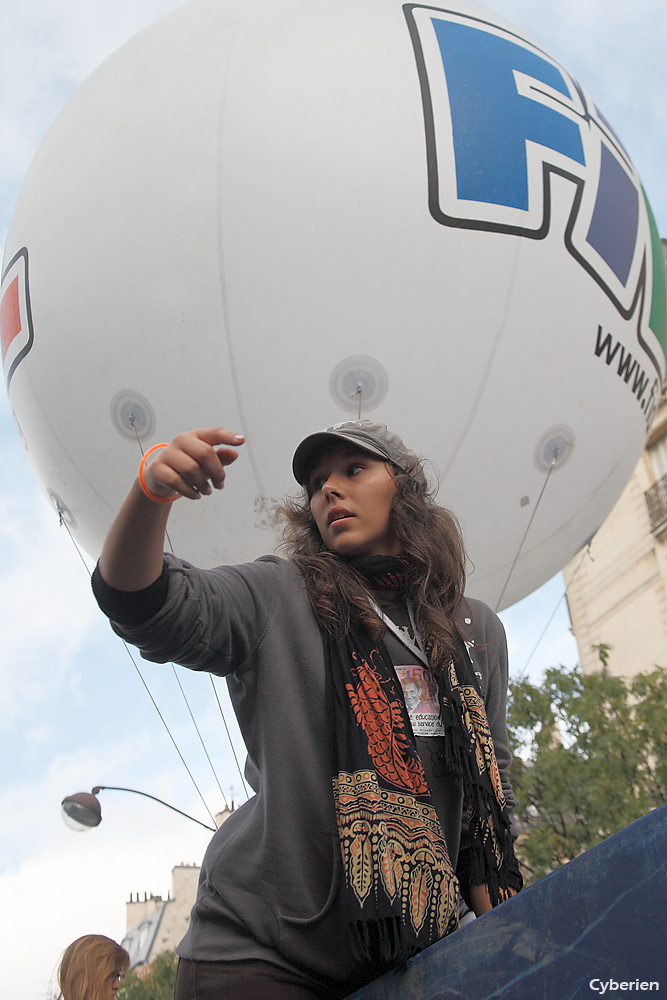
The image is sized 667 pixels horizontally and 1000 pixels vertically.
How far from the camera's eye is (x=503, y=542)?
16.3 feet

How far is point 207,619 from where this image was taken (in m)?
1.44

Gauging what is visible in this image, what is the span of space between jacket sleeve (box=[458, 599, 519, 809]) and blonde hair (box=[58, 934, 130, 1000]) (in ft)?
9.20

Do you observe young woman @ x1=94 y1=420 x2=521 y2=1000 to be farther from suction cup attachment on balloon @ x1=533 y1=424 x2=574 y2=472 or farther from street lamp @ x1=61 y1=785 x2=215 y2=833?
street lamp @ x1=61 y1=785 x2=215 y2=833

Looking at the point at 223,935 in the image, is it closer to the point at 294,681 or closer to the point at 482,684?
the point at 294,681

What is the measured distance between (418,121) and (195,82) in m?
1.26

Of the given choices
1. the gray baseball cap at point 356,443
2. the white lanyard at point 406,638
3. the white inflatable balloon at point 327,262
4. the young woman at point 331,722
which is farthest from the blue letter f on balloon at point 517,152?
the white lanyard at point 406,638

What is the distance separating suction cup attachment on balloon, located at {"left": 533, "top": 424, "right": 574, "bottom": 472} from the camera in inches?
186

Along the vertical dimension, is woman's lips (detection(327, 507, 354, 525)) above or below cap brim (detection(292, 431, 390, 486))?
below

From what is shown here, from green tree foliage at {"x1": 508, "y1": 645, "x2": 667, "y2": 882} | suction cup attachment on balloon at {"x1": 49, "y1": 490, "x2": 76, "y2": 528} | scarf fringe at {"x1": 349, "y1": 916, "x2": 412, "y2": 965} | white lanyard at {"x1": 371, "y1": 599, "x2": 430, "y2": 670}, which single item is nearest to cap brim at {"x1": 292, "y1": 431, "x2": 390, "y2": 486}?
white lanyard at {"x1": 371, "y1": 599, "x2": 430, "y2": 670}

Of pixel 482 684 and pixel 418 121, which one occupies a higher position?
pixel 418 121

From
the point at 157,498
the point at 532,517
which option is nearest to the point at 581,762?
the point at 532,517

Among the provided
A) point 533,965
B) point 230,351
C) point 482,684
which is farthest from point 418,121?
point 533,965

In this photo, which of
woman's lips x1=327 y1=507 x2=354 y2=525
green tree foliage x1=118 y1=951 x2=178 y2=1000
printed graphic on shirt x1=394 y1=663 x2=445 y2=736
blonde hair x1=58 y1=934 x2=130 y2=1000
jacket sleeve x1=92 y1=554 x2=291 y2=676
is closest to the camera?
jacket sleeve x1=92 y1=554 x2=291 y2=676

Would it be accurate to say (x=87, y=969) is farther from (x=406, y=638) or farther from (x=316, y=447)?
(x=316, y=447)
